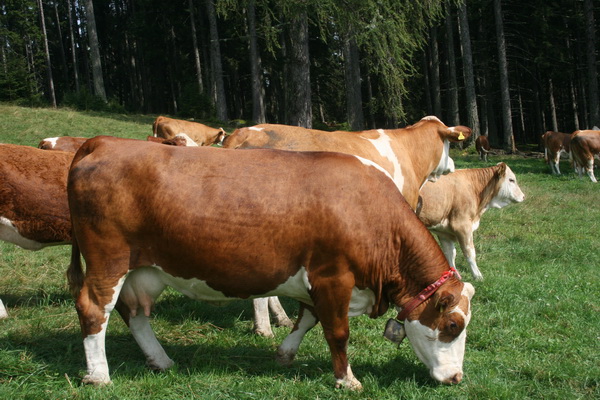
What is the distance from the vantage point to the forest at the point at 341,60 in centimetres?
1614

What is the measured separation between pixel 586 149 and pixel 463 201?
13.6 metres

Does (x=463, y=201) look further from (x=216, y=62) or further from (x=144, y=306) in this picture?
(x=216, y=62)

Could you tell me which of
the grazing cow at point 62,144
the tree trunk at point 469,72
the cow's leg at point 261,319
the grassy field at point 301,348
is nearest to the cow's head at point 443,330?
the grassy field at point 301,348

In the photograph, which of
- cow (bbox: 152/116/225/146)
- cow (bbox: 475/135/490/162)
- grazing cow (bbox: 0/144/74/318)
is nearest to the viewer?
grazing cow (bbox: 0/144/74/318)

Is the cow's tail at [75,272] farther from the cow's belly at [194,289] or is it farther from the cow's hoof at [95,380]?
the cow's hoof at [95,380]

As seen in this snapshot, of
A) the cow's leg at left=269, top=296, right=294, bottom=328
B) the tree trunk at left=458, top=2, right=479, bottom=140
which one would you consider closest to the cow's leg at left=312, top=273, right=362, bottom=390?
the cow's leg at left=269, top=296, right=294, bottom=328

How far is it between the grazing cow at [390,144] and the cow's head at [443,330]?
7.16 feet

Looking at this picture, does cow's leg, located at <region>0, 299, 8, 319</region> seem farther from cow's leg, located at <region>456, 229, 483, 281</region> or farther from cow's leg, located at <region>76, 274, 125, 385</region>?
cow's leg, located at <region>456, 229, 483, 281</region>

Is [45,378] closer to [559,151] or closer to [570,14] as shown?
[559,151]

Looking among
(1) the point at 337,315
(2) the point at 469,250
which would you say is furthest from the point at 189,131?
(1) the point at 337,315

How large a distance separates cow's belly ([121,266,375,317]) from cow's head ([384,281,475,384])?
0.44 meters

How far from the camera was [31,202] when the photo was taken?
6.04 metres

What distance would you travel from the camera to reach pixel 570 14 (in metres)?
35.7

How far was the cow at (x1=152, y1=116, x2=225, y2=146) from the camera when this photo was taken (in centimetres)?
1700
